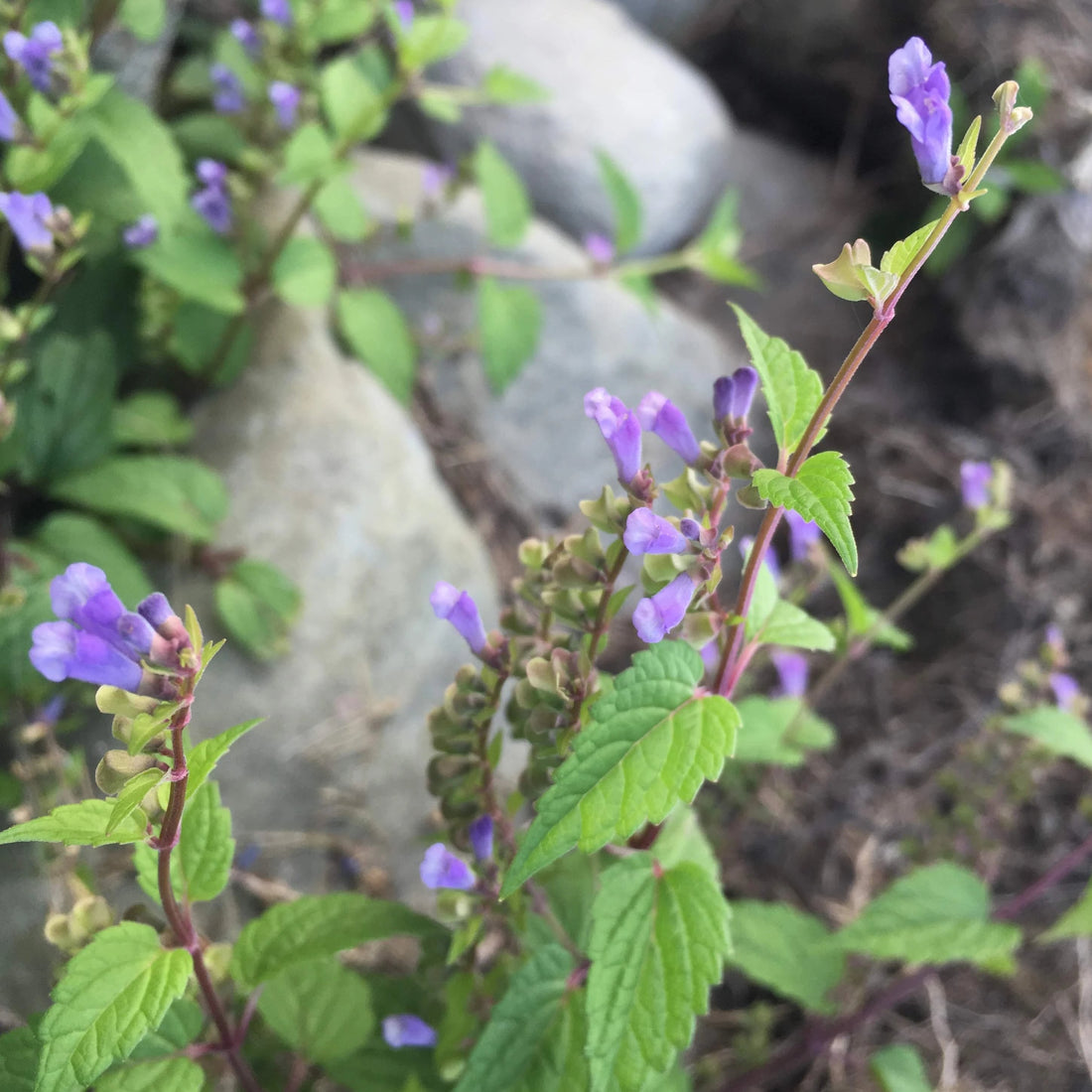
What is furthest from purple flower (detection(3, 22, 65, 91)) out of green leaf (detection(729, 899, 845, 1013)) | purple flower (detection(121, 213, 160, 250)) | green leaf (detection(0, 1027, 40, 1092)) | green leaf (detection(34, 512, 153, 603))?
green leaf (detection(729, 899, 845, 1013))

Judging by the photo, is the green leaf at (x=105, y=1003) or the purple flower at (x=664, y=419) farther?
the purple flower at (x=664, y=419)

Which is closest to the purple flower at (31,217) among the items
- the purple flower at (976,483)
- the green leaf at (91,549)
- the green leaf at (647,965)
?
the green leaf at (91,549)

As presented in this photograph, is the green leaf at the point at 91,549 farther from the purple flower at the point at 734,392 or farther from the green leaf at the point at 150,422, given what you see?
the purple flower at the point at 734,392

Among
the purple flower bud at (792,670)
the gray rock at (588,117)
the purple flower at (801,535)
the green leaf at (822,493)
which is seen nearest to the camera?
the green leaf at (822,493)

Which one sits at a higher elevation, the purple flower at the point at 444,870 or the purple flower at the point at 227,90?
the purple flower at the point at 227,90

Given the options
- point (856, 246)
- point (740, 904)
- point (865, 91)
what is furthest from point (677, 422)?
point (865, 91)

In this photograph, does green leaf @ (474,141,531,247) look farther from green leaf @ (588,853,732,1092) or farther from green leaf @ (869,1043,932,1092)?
green leaf @ (869,1043,932,1092)
